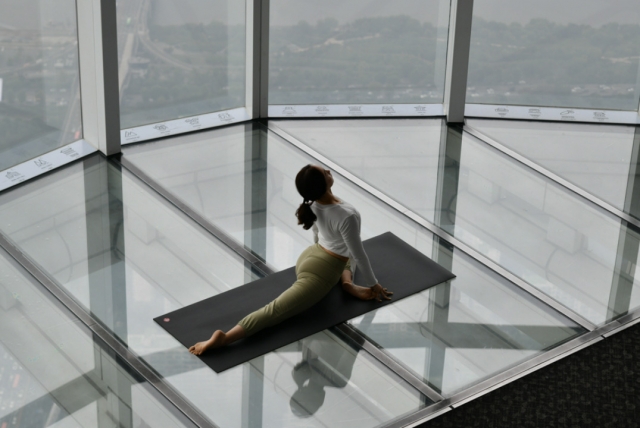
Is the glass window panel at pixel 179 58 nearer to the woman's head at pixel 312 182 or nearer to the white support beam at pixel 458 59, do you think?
→ the white support beam at pixel 458 59

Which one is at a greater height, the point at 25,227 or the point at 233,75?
the point at 233,75

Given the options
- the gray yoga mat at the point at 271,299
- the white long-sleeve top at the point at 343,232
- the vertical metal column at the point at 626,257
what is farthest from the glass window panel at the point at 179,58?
the vertical metal column at the point at 626,257

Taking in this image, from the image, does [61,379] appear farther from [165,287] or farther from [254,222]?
[254,222]

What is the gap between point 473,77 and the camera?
675cm

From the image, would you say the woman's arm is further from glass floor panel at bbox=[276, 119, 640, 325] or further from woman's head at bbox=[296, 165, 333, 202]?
glass floor panel at bbox=[276, 119, 640, 325]

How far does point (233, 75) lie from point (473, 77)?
6.30 ft

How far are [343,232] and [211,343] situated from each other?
0.86m

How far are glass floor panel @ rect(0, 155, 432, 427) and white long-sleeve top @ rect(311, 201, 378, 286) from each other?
0.42 metres

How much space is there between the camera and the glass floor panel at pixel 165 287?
11.7ft

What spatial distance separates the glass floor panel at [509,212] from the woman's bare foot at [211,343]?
1726mm

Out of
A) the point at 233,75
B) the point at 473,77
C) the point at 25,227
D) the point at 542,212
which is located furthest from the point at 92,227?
the point at 473,77

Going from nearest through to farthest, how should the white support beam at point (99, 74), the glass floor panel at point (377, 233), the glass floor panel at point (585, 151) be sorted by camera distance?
1. the glass floor panel at point (377, 233)
2. the white support beam at point (99, 74)
3. the glass floor panel at point (585, 151)

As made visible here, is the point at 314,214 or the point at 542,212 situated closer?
the point at 314,214

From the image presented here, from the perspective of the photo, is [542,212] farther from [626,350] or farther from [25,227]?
[25,227]
